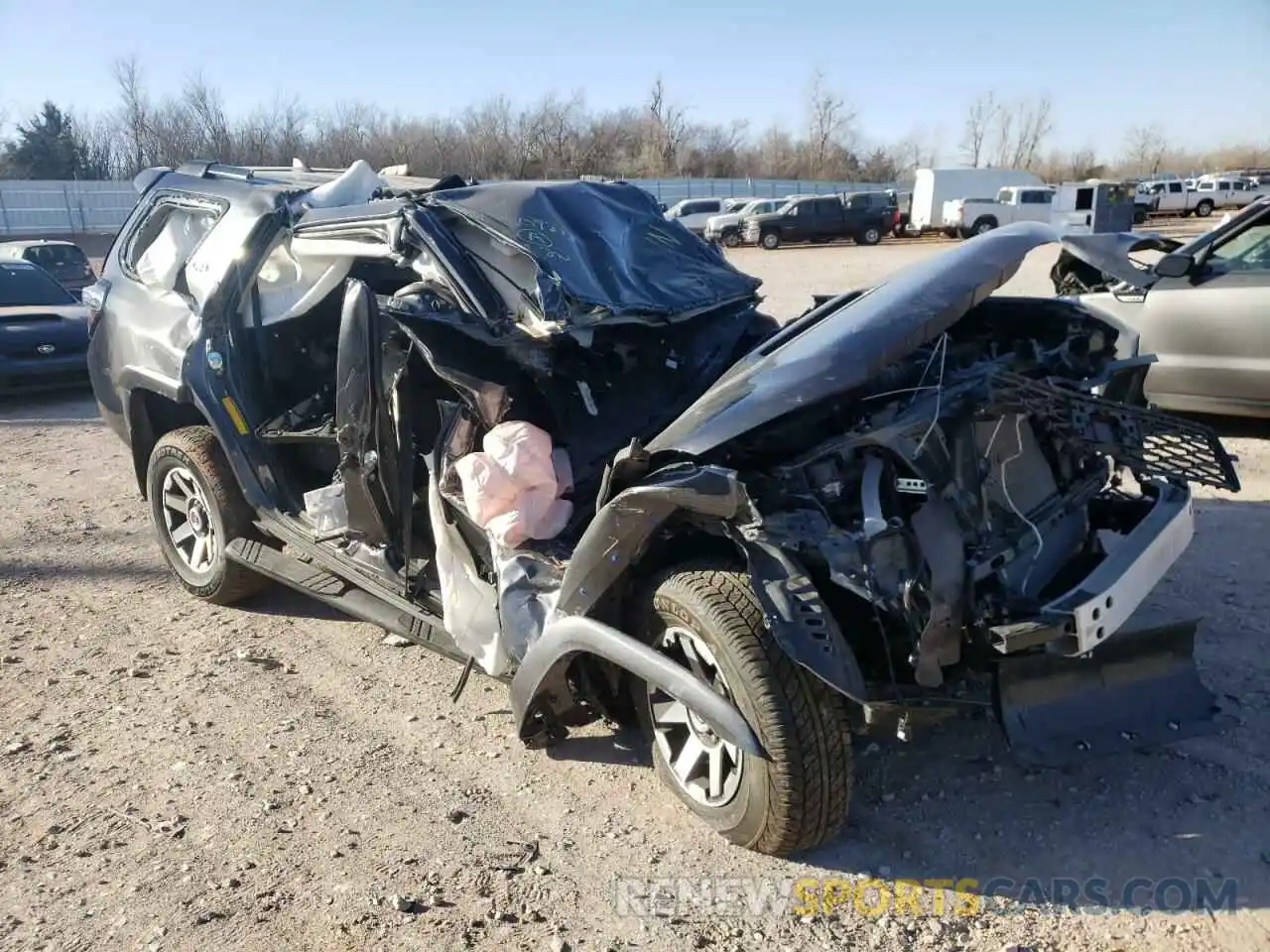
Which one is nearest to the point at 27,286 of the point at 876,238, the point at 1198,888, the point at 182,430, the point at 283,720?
the point at 182,430

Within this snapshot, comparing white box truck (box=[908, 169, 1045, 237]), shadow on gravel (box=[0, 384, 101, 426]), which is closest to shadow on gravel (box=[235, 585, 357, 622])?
shadow on gravel (box=[0, 384, 101, 426])

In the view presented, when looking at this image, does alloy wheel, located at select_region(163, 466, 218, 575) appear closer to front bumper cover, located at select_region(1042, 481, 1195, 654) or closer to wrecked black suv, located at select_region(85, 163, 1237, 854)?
wrecked black suv, located at select_region(85, 163, 1237, 854)

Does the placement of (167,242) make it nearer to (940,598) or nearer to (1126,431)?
(940,598)

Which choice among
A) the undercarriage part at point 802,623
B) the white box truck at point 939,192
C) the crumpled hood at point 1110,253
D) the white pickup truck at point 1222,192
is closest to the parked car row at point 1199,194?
the white pickup truck at point 1222,192

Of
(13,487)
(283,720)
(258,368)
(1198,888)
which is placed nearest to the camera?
(1198,888)

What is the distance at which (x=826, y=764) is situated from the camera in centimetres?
278

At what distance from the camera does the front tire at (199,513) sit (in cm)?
488

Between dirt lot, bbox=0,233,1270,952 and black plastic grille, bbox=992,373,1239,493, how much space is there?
978 millimetres

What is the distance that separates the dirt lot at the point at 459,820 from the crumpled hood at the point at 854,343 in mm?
1317

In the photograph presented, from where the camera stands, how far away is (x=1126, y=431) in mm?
3270

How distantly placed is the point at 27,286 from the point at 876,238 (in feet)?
98.1

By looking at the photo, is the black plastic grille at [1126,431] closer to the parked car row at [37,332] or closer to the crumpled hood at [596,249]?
the crumpled hood at [596,249]

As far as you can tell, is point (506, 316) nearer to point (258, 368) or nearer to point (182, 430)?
point (258, 368)

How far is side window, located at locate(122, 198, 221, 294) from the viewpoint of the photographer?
509cm
